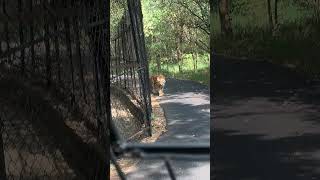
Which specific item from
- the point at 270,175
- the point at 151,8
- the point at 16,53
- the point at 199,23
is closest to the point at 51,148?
the point at 16,53

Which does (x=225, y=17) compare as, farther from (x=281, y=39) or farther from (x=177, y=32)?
(x=177, y=32)

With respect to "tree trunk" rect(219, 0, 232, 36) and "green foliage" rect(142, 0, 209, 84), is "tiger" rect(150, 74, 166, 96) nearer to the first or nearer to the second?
"green foliage" rect(142, 0, 209, 84)

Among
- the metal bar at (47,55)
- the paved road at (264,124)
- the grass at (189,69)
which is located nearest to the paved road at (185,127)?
the grass at (189,69)

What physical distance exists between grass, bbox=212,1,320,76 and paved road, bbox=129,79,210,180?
39.5 inches

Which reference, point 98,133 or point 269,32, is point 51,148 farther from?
point 269,32

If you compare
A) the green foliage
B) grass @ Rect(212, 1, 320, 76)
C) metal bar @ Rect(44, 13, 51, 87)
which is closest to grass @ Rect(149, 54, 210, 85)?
the green foliage

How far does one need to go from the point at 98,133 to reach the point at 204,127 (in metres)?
1.68

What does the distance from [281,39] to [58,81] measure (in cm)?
48

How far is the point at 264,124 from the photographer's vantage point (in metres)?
1.10

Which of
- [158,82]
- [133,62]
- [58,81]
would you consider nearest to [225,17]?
[58,81]

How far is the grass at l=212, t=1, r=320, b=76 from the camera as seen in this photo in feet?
3.44

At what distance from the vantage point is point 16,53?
1007 mm

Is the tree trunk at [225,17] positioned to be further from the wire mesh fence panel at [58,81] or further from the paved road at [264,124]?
the wire mesh fence panel at [58,81]

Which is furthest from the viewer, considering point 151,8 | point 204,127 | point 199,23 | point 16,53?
point 204,127
